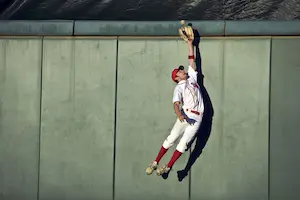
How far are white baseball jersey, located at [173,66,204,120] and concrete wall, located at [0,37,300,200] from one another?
259 mm

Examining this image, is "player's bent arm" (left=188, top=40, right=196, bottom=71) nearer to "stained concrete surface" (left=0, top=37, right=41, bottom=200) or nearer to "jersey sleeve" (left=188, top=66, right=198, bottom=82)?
"jersey sleeve" (left=188, top=66, right=198, bottom=82)

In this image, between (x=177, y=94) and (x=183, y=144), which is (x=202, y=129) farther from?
(x=177, y=94)

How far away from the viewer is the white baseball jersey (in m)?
9.23

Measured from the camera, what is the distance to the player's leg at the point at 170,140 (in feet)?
30.7

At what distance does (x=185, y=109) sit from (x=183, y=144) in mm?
540

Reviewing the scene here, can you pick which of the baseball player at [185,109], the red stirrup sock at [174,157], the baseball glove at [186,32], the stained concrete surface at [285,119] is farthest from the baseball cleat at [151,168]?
the baseball glove at [186,32]

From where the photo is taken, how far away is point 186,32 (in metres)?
9.27

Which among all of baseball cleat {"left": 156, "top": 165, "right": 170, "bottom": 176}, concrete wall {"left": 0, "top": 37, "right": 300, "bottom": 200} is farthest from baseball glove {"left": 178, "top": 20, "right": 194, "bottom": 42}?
baseball cleat {"left": 156, "top": 165, "right": 170, "bottom": 176}

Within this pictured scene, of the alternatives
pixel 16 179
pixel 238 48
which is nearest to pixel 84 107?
pixel 16 179

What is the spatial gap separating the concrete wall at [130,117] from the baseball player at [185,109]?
0.64 feet

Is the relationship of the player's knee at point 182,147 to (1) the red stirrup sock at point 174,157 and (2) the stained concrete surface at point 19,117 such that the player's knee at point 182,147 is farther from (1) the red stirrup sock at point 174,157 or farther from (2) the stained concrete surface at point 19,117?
(2) the stained concrete surface at point 19,117

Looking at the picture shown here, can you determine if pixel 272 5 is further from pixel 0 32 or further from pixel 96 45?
pixel 0 32

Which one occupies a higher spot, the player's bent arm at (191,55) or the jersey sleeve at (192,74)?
the player's bent arm at (191,55)

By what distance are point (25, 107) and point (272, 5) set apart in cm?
431
